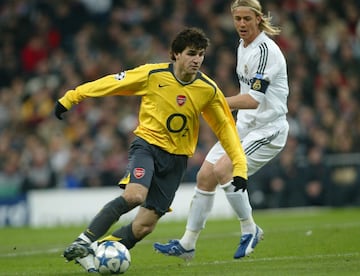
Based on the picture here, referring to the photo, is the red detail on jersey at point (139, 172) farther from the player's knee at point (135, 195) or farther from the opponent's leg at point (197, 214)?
the opponent's leg at point (197, 214)

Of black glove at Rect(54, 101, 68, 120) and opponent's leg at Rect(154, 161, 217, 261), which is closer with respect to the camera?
black glove at Rect(54, 101, 68, 120)

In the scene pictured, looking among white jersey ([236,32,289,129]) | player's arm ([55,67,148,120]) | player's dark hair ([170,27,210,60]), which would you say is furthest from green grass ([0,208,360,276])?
player's dark hair ([170,27,210,60])

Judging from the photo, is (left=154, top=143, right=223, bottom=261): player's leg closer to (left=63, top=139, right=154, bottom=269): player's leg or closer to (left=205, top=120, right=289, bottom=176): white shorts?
(left=205, top=120, right=289, bottom=176): white shorts

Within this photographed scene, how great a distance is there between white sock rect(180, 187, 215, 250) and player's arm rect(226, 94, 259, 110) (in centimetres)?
95

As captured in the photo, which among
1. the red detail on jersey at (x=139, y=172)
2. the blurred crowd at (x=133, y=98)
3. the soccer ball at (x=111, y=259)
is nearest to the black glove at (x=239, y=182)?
the red detail on jersey at (x=139, y=172)

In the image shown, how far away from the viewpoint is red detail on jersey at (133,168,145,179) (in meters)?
8.78

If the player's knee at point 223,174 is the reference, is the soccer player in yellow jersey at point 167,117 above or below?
above

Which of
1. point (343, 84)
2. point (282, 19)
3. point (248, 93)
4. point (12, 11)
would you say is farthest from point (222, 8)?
point (248, 93)

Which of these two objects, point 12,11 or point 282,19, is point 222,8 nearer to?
point 282,19

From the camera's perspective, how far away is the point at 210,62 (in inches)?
848

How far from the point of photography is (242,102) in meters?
9.97

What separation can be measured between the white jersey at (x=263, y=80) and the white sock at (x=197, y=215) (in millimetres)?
891

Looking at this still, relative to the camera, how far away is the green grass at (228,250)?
29.9 feet

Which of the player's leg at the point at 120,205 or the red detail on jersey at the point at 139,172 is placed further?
the red detail on jersey at the point at 139,172
